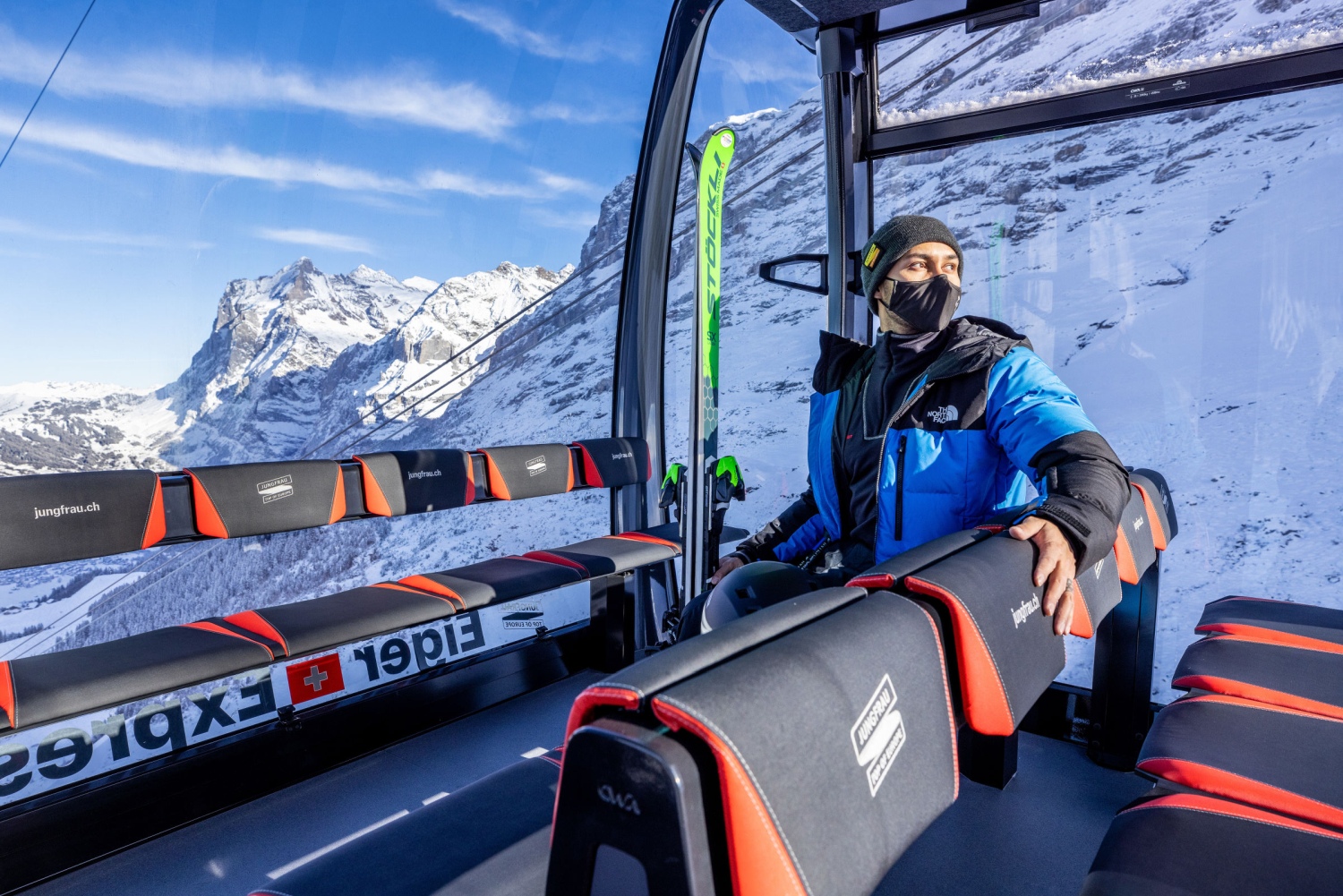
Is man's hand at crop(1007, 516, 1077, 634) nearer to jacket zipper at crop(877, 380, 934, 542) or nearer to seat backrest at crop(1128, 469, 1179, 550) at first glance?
jacket zipper at crop(877, 380, 934, 542)

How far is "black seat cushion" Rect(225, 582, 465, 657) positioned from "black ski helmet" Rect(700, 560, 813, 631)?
0.91 metres

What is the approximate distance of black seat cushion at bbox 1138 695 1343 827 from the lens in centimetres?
93

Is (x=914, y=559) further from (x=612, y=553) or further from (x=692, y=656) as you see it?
(x=612, y=553)

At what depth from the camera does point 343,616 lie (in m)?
1.97

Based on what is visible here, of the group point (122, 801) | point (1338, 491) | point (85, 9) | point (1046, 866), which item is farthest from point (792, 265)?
point (122, 801)

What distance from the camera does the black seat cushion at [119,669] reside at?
4.65 ft

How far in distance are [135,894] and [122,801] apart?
0.24m

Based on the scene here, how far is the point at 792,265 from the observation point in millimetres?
2734

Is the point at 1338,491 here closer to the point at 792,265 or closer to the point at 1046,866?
the point at 1046,866

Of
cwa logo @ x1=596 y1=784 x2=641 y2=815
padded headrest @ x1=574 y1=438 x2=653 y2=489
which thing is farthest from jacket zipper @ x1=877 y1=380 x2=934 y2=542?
padded headrest @ x1=574 y1=438 x2=653 y2=489

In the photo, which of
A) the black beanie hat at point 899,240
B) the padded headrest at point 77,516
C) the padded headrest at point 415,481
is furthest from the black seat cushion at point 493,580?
the black beanie hat at point 899,240

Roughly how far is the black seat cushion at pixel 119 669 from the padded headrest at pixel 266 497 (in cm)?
34

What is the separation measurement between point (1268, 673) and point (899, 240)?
1.09 m

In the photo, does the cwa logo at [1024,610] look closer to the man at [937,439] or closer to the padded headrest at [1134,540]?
the man at [937,439]
